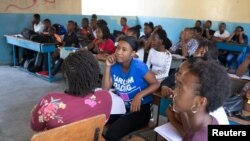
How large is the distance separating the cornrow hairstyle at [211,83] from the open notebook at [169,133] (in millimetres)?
340

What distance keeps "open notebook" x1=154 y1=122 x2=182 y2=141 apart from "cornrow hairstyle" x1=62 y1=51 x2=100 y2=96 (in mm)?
508

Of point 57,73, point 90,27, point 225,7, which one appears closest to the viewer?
point 57,73

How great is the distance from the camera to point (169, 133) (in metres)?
1.62

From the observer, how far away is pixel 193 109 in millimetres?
Result: 1295

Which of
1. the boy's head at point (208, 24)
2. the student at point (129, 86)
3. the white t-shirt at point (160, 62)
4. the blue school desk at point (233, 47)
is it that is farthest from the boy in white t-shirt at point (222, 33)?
the student at point (129, 86)

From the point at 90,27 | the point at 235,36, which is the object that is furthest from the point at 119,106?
the point at 235,36

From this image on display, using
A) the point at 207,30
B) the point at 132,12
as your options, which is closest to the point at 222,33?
the point at 207,30

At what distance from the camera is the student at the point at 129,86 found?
7.39ft

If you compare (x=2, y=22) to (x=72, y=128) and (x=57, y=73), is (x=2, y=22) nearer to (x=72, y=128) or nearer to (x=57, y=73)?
(x=57, y=73)

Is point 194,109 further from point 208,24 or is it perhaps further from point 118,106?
point 208,24

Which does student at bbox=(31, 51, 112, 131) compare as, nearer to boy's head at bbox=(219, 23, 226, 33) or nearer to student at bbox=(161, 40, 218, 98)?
student at bbox=(161, 40, 218, 98)

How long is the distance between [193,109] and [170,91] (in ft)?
3.54

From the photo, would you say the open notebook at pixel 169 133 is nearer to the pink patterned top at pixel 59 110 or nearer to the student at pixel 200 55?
the pink patterned top at pixel 59 110

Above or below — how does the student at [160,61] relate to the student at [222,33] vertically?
below
